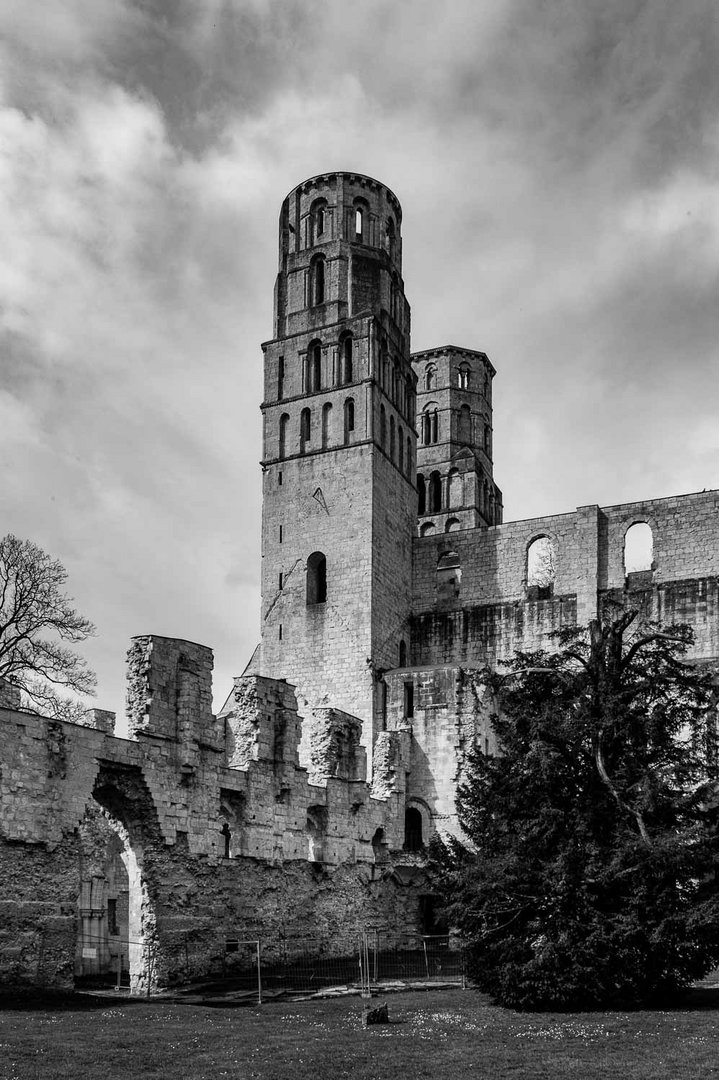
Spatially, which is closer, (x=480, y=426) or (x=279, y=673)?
(x=279, y=673)

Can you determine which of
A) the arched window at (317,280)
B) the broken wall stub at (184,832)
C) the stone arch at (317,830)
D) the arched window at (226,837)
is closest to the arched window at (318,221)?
the arched window at (317,280)

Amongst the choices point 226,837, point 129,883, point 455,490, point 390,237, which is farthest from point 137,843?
point 455,490

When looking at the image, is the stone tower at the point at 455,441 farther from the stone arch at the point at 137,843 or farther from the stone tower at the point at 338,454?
the stone arch at the point at 137,843

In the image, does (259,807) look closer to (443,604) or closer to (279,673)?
(279,673)

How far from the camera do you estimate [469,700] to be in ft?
117

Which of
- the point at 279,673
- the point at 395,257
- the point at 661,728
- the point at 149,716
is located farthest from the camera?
the point at 395,257

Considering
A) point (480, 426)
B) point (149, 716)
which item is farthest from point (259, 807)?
point (480, 426)

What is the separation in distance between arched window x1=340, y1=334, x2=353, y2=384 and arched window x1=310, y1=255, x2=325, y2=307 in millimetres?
2380

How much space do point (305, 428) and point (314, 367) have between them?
250cm

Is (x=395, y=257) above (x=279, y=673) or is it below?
above

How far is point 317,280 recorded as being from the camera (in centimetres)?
4328

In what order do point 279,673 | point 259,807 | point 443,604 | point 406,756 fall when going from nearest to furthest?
point 259,807 → point 406,756 → point 279,673 → point 443,604

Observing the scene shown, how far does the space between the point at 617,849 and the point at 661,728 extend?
7.23ft

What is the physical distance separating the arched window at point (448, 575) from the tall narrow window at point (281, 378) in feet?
→ 27.5
